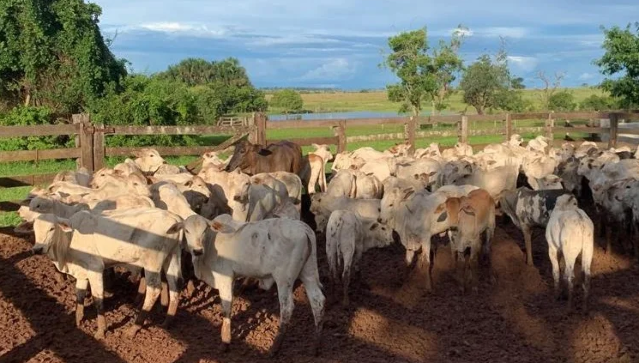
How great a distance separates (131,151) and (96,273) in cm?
677

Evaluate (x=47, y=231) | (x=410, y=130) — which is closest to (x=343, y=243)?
(x=47, y=231)

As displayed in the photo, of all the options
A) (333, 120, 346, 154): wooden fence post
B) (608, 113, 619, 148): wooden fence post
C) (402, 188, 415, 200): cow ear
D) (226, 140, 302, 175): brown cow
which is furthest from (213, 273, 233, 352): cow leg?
(608, 113, 619, 148): wooden fence post

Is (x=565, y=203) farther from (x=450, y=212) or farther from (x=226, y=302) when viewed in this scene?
(x=226, y=302)

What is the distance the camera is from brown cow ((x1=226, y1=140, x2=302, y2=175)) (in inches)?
580

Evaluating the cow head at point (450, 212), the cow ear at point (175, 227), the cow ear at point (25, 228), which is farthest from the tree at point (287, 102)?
the cow ear at point (175, 227)

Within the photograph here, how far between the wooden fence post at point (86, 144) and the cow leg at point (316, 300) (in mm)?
7739

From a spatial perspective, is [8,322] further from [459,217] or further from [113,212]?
[459,217]

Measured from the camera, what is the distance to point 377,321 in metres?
9.07

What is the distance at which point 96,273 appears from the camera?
883cm

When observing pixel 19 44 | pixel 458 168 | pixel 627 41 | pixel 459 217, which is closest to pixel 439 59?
pixel 627 41

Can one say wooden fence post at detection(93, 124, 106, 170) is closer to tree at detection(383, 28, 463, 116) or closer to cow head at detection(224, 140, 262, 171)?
cow head at detection(224, 140, 262, 171)

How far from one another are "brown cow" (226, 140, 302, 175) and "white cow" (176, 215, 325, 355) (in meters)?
5.90

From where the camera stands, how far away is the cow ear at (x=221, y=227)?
8383 mm

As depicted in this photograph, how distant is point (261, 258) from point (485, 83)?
6732 cm
